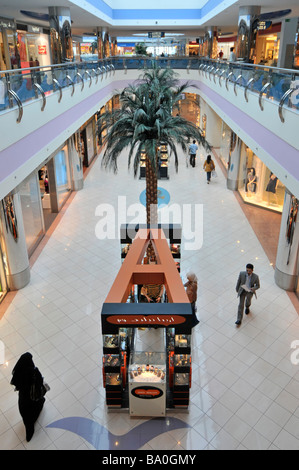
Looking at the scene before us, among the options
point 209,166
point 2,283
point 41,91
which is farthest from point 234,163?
point 2,283

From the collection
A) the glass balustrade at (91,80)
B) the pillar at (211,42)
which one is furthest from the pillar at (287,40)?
the pillar at (211,42)

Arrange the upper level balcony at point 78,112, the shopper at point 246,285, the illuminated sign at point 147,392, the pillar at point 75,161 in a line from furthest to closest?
the pillar at point 75,161, the shopper at point 246,285, the upper level balcony at point 78,112, the illuminated sign at point 147,392

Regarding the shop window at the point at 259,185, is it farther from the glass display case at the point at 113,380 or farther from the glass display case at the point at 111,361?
the glass display case at the point at 113,380

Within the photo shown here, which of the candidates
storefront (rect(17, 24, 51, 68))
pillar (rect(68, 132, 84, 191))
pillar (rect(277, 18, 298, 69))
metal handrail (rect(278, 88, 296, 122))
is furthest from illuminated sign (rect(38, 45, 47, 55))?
metal handrail (rect(278, 88, 296, 122))

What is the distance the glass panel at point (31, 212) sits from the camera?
41.0 feet

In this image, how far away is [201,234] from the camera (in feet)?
45.2

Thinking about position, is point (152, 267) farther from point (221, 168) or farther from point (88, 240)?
point (221, 168)

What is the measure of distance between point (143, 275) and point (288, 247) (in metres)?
4.18

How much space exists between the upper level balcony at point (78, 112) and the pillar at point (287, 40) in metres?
6.64

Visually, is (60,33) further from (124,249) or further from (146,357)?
(146,357)

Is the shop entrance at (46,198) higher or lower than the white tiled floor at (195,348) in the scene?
higher

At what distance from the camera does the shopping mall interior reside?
6.56 m

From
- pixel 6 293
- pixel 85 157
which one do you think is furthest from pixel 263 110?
pixel 85 157

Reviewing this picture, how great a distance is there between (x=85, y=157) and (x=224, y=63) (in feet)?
32.2
